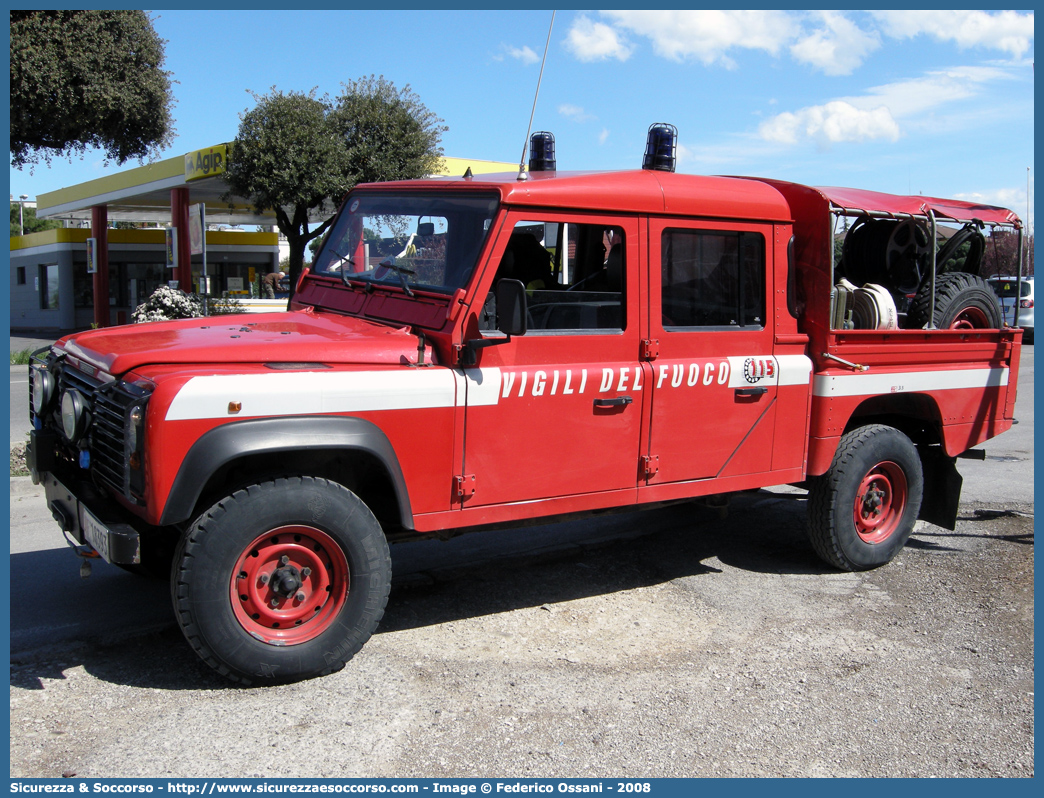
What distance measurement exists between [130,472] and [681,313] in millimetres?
2792

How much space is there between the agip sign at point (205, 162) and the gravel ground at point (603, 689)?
19.0m

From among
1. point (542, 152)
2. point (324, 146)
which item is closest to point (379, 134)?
point (324, 146)

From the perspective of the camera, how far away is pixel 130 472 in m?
3.46

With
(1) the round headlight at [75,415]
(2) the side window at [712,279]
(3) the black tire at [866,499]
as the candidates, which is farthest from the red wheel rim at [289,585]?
(3) the black tire at [866,499]

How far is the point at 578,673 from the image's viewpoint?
3.99m

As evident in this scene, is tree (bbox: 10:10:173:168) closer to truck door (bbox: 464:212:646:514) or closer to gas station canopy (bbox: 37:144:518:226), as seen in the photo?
gas station canopy (bbox: 37:144:518:226)

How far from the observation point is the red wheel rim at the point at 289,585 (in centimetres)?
367

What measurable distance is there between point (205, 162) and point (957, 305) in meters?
20.8

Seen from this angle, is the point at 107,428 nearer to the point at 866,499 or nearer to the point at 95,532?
the point at 95,532

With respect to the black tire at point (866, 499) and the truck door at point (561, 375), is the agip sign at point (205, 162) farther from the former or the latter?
the black tire at point (866, 499)

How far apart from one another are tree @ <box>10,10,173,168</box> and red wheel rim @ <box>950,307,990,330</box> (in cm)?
1775

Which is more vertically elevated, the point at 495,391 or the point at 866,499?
the point at 495,391

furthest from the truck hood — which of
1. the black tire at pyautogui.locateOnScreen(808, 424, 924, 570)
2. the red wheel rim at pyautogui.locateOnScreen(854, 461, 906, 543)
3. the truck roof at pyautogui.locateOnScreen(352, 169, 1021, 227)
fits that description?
the red wheel rim at pyautogui.locateOnScreen(854, 461, 906, 543)

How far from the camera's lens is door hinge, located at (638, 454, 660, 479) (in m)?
4.51
